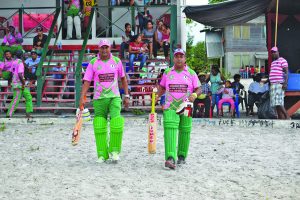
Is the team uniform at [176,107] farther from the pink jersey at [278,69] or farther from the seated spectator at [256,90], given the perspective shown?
the seated spectator at [256,90]

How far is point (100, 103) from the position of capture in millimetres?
9164

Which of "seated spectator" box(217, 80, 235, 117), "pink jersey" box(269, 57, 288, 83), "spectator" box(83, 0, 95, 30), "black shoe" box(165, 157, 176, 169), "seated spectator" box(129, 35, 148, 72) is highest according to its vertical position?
"spectator" box(83, 0, 95, 30)

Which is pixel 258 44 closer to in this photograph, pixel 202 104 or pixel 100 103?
pixel 202 104

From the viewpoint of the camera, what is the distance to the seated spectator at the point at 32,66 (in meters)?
17.3

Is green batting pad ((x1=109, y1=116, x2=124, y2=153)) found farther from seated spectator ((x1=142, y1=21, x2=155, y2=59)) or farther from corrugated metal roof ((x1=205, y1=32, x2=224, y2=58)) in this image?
corrugated metal roof ((x1=205, y1=32, x2=224, y2=58))

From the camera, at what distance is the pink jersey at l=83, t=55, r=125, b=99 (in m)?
9.12

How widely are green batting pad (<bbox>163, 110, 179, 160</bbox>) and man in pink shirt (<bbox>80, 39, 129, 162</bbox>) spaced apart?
0.72 meters

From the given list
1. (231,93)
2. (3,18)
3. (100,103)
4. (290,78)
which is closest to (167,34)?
(231,93)

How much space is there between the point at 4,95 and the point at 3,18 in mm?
4185

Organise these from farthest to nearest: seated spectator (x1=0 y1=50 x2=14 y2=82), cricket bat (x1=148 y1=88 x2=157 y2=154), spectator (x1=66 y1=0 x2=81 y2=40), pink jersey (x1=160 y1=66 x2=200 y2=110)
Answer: spectator (x1=66 y1=0 x2=81 y2=40)
seated spectator (x1=0 y1=50 x2=14 y2=82)
cricket bat (x1=148 y1=88 x2=157 y2=154)
pink jersey (x1=160 y1=66 x2=200 y2=110)

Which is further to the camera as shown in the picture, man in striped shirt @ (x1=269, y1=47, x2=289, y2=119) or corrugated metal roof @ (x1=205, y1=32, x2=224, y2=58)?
corrugated metal roof @ (x1=205, y1=32, x2=224, y2=58)

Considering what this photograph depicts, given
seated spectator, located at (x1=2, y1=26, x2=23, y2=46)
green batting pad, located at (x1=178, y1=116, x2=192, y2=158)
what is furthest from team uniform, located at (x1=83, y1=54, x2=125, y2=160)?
seated spectator, located at (x1=2, y1=26, x2=23, y2=46)

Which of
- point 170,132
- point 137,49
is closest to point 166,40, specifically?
point 137,49

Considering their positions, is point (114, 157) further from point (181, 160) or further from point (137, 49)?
point (137, 49)
